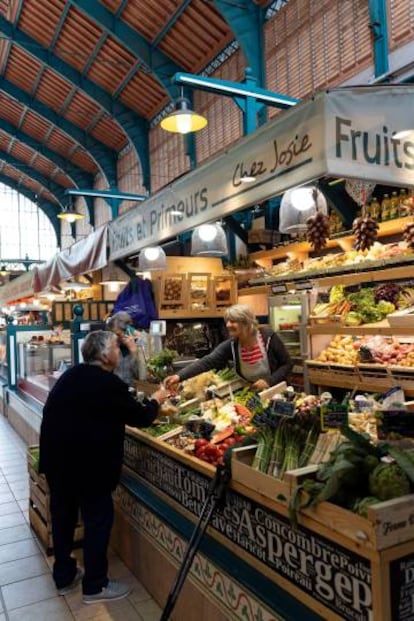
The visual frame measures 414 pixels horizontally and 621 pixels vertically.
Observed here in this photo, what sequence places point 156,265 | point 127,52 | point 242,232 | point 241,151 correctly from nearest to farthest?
point 241,151 < point 156,265 < point 242,232 < point 127,52

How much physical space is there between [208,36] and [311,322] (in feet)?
20.5

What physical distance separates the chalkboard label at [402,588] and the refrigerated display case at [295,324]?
4.40m

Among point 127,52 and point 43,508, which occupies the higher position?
point 127,52

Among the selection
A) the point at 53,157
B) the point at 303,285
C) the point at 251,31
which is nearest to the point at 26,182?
the point at 53,157

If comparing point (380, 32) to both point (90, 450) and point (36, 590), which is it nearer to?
point (90, 450)

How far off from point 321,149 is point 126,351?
3.53 meters

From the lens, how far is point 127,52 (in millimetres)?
11258

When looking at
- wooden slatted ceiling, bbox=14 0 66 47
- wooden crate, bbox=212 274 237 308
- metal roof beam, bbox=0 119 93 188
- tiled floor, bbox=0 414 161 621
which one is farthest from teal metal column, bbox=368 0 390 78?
metal roof beam, bbox=0 119 93 188

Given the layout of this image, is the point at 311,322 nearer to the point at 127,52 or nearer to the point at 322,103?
the point at 322,103

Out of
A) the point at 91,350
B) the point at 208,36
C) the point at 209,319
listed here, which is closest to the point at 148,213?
the point at 91,350

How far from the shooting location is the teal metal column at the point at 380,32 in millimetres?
5738

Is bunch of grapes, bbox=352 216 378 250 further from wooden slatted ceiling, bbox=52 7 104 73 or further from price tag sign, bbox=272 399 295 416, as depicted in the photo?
wooden slatted ceiling, bbox=52 7 104 73

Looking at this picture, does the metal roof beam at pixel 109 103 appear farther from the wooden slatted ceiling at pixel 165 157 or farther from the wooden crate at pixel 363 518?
the wooden crate at pixel 363 518

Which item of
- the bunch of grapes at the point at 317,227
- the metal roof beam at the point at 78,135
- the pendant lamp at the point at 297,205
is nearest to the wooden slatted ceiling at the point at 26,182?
the metal roof beam at the point at 78,135
